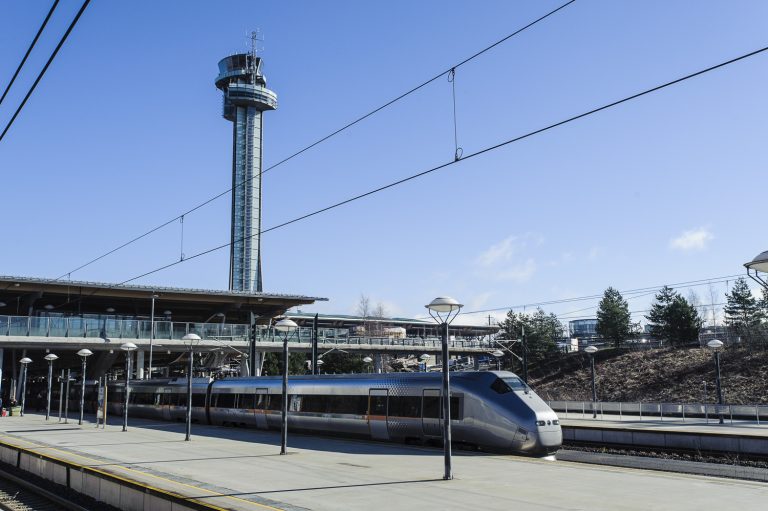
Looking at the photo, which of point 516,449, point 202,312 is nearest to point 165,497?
point 516,449

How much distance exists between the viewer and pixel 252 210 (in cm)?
11600

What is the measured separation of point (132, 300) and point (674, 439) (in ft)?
179

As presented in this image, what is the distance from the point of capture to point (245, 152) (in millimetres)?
119438

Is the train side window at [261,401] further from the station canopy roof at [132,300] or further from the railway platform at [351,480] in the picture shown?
the station canopy roof at [132,300]

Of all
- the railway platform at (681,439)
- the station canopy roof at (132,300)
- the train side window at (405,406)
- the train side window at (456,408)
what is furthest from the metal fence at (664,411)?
the station canopy roof at (132,300)

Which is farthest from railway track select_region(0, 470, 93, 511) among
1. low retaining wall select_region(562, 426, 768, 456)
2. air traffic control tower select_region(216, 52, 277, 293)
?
air traffic control tower select_region(216, 52, 277, 293)

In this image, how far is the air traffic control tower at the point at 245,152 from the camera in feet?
379

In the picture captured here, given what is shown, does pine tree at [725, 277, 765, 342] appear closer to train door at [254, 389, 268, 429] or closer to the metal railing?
the metal railing

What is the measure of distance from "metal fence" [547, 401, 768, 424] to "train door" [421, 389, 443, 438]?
715 inches

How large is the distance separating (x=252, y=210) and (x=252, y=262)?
913 centimetres

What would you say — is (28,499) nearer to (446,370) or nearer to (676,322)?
(446,370)

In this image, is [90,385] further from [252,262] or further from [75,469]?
[252,262]

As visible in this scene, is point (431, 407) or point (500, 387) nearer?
point (500, 387)

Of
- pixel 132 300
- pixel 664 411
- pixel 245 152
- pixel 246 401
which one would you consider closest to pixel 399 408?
pixel 246 401
